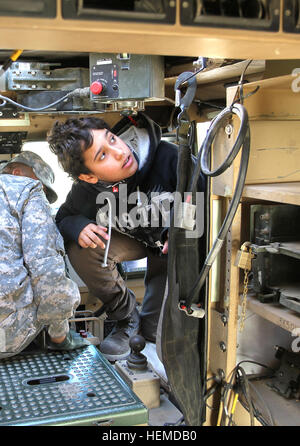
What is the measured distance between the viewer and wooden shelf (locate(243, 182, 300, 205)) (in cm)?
150

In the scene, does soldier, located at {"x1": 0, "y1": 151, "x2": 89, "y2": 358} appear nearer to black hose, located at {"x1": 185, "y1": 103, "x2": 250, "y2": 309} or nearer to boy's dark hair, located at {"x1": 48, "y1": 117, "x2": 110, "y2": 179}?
boy's dark hair, located at {"x1": 48, "y1": 117, "x2": 110, "y2": 179}

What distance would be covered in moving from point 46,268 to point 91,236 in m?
0.62

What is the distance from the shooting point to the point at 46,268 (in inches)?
84.4

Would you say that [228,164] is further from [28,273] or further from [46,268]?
[28,273]

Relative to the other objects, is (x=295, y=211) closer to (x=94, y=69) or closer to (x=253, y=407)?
(x=253, y=407)

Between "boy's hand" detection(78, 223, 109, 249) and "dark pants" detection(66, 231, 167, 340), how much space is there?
0.08m

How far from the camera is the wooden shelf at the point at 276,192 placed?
150 cm

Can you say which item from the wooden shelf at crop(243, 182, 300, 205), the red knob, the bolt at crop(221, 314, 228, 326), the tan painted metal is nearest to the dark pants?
the red knob

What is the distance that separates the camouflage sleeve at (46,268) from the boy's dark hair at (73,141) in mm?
499

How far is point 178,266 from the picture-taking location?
1.87 meters

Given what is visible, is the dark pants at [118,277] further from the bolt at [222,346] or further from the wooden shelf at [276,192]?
the wooden shelf at [276,192]

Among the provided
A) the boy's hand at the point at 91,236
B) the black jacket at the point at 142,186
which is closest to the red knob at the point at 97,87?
the black jacket at the point at 142,186

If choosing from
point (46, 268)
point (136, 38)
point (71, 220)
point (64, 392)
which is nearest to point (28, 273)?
point (46, 268)

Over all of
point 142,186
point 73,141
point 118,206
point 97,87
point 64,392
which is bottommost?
point 64,392
